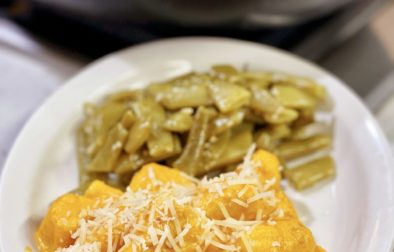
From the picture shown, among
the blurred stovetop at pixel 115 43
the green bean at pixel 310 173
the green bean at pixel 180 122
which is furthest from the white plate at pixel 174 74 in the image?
the green bean at pixel 180 122

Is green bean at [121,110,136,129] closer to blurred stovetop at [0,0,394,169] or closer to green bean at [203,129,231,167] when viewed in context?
green bean at [203,129,231,167]

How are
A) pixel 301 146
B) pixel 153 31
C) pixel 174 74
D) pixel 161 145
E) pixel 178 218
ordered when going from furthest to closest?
pixel 153 31 → pixel 174 74 → pixel 301 146 → pixel 161 145 → pixel 178 218

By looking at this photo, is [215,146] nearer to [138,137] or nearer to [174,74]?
[138,137]

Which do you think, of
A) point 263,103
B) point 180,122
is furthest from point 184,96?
point 263,103

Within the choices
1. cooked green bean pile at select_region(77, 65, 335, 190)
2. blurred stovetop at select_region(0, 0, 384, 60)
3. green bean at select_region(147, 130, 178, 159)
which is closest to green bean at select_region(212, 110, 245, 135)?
cooked green bean pile at select_region(77, 65, 335, 190)

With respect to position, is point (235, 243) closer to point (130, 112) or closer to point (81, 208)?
point (81, 208)

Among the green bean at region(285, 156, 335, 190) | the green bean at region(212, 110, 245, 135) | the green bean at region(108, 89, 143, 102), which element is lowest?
the green bean at region(285, 156, 335, 190)

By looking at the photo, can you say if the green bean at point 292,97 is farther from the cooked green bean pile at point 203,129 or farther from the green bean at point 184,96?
the green bean at point 184,96
